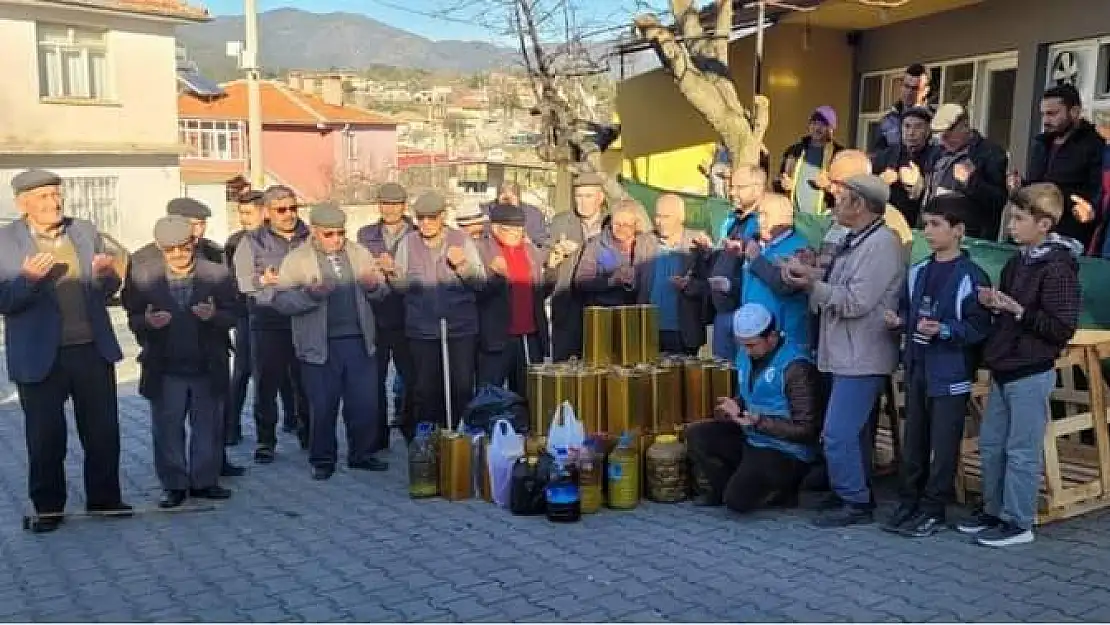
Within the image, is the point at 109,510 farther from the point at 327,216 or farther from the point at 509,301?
the point at 509,301

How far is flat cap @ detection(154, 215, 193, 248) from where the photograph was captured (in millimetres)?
5484

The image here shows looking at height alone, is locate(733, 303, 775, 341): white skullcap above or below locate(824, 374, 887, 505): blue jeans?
above

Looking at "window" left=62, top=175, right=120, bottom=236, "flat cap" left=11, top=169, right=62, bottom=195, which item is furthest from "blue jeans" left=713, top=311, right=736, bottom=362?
"window" left=62, top=175, right=120, bottom=236

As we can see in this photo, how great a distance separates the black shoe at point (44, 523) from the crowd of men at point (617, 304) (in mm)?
18

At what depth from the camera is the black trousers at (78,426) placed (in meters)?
5.21

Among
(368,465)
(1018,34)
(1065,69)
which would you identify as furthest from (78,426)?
(1018,34)

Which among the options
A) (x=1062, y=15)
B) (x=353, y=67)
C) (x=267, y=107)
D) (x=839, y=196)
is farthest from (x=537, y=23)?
(x=353, y=67)

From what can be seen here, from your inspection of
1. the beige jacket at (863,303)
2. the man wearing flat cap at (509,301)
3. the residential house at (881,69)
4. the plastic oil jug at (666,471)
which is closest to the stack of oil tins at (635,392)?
the plastic oil jug at (666,471)

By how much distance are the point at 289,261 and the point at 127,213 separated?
2180 cm

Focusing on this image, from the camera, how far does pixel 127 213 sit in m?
25.5

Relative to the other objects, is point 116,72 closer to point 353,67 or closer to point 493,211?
point 493,211

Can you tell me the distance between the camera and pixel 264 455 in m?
6.71

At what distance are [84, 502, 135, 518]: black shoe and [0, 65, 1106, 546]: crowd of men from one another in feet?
0.06

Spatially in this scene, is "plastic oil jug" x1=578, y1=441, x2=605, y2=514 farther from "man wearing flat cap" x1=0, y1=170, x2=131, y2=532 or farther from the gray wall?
the gray wall
